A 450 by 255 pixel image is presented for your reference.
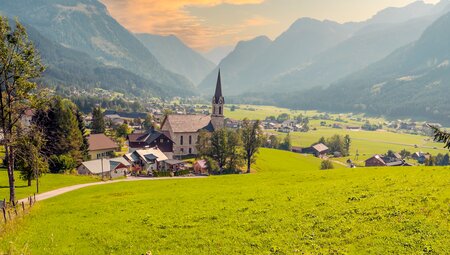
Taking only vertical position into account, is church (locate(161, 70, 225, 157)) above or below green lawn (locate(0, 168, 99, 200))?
above

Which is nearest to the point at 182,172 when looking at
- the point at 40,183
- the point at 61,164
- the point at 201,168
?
the point at 201,168

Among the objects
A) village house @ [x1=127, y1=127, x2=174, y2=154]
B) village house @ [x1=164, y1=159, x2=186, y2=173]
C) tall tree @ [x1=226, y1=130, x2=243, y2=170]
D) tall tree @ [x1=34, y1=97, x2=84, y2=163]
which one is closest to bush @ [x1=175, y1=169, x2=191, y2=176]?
village house @ [x1=164, y1=159, x2=186, y2=173]

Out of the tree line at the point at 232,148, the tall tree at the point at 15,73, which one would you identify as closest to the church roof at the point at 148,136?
the tree line at the point at 232,148

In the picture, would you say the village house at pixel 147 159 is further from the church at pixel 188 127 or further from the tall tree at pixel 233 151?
the tall tree at pixel 233 151

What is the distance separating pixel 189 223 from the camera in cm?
2555

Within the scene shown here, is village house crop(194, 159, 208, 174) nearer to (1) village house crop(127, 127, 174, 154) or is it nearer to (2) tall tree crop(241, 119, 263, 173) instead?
(2) tall tree crop(241, 119, 263, 173)

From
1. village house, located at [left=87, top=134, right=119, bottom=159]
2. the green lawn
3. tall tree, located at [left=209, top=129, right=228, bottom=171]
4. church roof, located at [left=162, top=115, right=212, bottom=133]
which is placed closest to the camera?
the green lawn

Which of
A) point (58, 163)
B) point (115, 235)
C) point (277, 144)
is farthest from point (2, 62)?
point (277, 144)

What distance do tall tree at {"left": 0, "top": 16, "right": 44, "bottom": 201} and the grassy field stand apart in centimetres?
979

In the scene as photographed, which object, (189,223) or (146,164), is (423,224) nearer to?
(189,223)

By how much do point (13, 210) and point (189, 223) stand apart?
17.7 m

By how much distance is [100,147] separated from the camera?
110 metres

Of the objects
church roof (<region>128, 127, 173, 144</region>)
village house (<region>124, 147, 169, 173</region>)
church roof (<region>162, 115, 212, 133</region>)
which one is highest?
church roof (<region>162, 115, 212, 133</region>)

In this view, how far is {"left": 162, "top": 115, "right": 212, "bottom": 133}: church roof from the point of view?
122m
